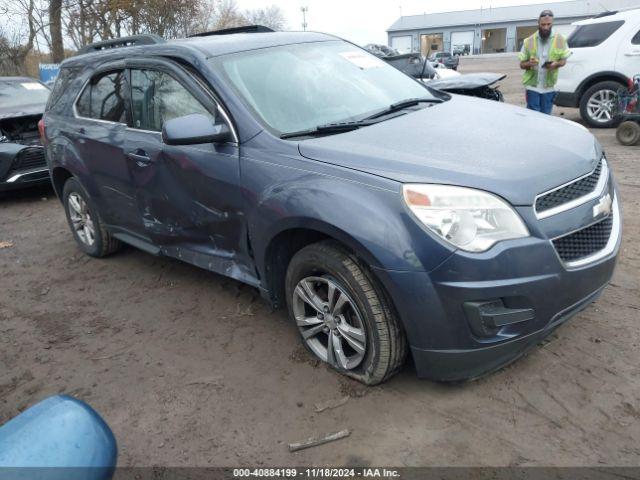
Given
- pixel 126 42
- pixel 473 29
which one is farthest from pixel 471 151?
pixel 473 29

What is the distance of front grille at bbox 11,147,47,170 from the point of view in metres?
7.04

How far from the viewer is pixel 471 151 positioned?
261 centimetres

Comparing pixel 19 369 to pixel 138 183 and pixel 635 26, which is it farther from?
pixel 635 26

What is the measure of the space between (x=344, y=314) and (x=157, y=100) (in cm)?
200

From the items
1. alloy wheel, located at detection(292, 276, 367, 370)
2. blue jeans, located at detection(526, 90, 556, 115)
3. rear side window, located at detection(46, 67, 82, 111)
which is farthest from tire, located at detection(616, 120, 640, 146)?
rear side window, located at detection(46, 67, 82, 111)

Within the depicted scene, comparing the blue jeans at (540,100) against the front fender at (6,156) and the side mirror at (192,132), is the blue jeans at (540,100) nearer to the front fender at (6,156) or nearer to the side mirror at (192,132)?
the side mirror at (192,132)

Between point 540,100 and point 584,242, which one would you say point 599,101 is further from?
point 584,242

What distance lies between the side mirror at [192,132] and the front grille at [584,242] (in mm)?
1823

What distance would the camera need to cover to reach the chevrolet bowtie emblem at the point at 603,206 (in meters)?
2.61

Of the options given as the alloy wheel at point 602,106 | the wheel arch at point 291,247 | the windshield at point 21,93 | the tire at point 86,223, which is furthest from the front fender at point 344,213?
the alloy wheel at point 602,106

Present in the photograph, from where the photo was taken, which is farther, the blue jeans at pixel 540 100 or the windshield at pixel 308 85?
Result: the blue jeans at pixel 540 100

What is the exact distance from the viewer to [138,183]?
3789 millimetres

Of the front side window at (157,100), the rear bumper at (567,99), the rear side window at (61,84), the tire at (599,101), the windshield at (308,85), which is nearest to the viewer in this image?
the windshield at (308,85)

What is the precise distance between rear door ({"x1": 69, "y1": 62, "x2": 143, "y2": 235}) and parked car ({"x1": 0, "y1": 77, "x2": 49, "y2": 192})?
305 cm
